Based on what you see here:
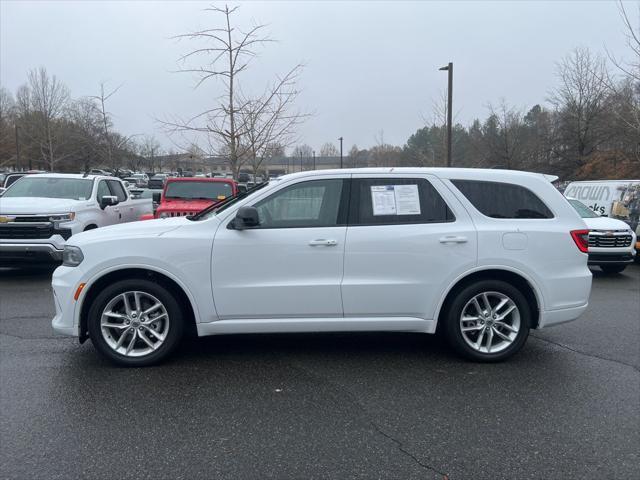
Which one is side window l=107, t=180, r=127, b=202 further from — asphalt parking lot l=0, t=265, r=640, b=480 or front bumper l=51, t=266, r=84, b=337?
front bumper l=51, t=266, r=84, b=337

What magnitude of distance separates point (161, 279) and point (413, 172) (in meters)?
2.55

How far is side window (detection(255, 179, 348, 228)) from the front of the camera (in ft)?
15.5

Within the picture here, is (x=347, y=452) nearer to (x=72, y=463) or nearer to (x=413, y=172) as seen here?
(x=72, y=463)

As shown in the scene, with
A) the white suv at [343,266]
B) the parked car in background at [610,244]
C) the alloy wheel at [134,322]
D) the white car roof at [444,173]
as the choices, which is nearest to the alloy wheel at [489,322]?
the white suv at [343,266]

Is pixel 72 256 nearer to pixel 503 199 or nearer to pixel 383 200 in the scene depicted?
pixel 383 200

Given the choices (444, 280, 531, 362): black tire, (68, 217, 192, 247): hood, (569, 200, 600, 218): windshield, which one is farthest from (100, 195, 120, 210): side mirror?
(569, 200, 600, 218): windshield

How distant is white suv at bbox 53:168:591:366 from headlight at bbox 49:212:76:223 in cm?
477

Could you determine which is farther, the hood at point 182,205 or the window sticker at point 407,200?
the hood at point 182,205

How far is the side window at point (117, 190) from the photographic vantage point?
37.1ft

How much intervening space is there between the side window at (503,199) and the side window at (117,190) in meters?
8.61

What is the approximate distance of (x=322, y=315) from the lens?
15.4ft

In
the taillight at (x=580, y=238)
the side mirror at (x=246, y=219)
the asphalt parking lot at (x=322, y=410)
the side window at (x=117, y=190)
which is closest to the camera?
the asphalt parking lot at (x=322, y=410)

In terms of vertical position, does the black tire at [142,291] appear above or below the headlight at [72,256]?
below

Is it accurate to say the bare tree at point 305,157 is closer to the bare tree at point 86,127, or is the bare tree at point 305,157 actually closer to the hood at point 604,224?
the bare tree at point 86,127
